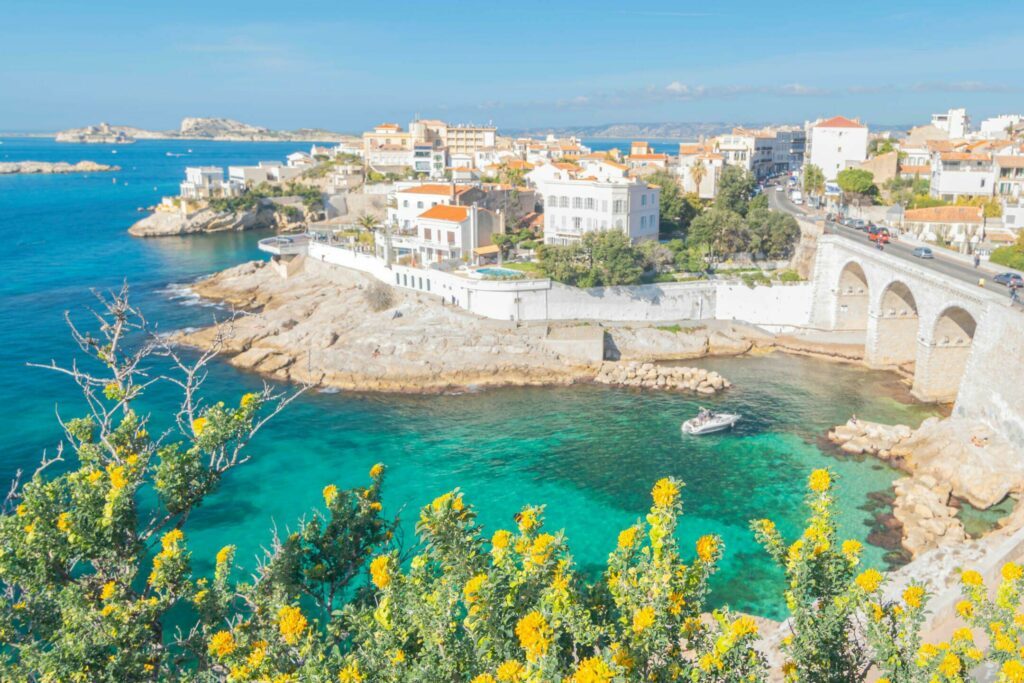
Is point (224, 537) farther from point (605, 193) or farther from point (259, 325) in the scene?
point (605, 193)

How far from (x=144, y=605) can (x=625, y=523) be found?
1926cm

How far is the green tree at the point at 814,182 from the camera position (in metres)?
73.4

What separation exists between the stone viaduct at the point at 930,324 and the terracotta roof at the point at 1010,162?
26.1 metres

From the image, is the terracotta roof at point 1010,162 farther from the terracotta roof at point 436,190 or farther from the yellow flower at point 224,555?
Result: the yellow flower at point 224,555

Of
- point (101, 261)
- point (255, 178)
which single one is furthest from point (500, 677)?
point (255, 178)

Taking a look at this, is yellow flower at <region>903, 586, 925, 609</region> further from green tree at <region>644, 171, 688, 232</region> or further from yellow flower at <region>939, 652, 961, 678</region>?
green tree at <region>644, 171, 688, 232</region>

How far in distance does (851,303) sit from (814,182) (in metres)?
31.3

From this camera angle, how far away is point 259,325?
47250mm

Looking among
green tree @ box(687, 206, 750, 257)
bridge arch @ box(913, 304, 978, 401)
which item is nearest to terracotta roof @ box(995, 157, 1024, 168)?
green tree @ box(687, 206, 750, 257)

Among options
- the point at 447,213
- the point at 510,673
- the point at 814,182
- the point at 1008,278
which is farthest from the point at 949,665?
the point at 814,182

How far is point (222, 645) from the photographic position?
10031 mm

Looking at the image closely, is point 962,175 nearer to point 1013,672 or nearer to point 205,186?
point 1013,672

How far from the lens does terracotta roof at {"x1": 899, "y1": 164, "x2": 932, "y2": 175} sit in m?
71.6

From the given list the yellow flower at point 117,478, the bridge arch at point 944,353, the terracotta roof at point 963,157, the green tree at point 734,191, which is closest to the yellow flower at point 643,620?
the yellow flower at point 117,478
